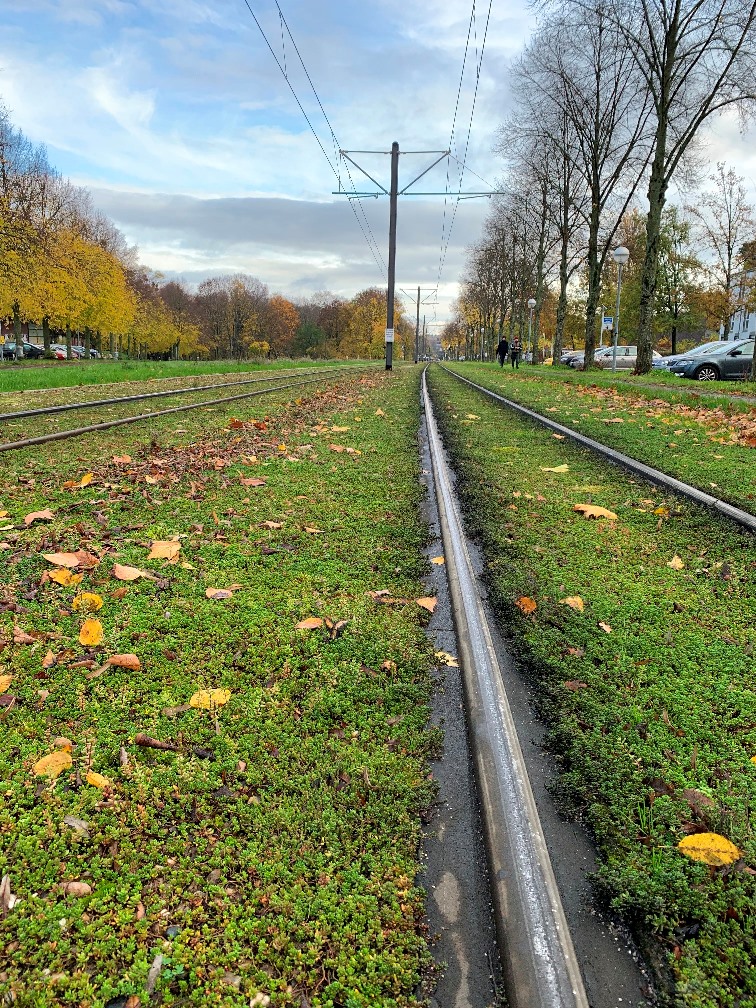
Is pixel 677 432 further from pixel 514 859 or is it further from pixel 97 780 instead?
pixel 97 780

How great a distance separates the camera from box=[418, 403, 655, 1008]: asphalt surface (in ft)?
4.13

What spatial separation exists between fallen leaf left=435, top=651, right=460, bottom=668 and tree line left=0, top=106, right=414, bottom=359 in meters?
29.4

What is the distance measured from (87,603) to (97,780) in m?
1.21

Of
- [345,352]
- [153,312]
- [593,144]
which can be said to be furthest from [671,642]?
[345,352]

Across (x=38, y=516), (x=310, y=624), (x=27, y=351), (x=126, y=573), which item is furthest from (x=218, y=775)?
(x=27, y=351)

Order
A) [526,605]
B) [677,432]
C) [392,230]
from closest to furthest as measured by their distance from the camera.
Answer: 1. [526,605]
2. [677,432]
3. [392,230]

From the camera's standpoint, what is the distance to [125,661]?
7.51ft

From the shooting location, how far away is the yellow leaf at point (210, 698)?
2.07 meters

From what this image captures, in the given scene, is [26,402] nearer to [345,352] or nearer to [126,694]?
[126,694]

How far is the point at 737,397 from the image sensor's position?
13156mm

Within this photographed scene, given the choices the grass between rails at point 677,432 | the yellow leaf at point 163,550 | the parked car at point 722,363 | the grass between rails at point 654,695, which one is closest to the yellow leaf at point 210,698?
→ the grass between rails at point 654,695

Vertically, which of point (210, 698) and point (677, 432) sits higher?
point (677, 432)

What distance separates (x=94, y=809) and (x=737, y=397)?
47.8ft

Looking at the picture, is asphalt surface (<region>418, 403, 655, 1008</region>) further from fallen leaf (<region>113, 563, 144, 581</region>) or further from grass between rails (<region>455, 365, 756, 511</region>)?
grass between rails (<region>455, 365, 756, 511</region>)
